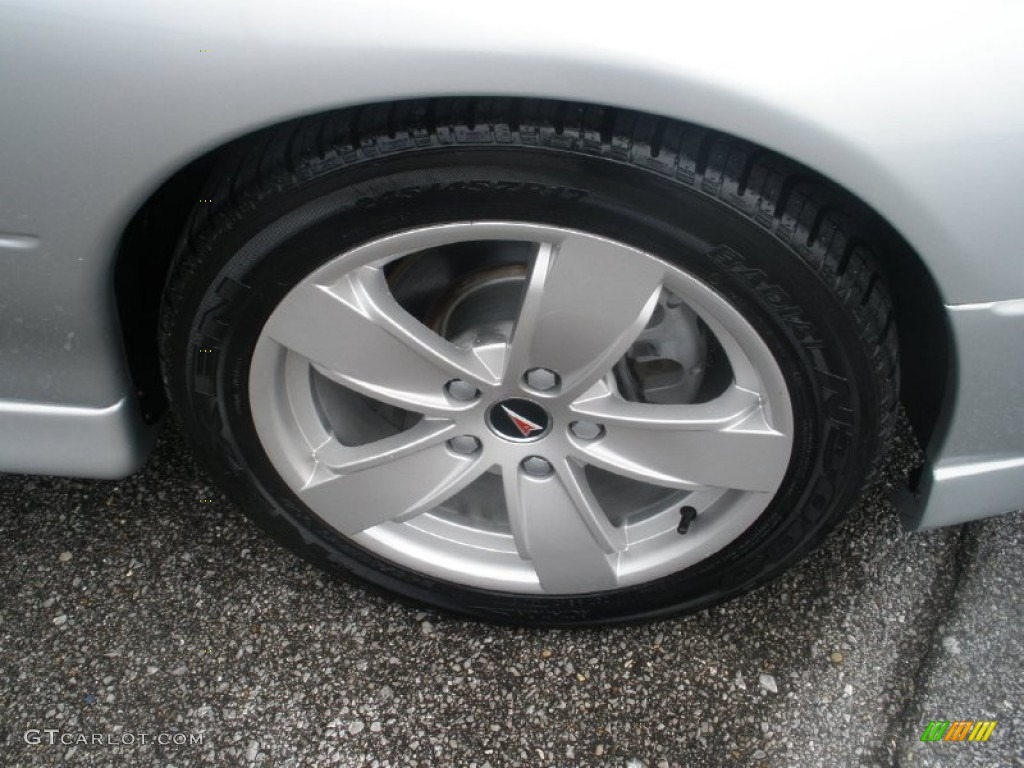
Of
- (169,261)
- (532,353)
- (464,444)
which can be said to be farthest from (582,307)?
(169,261)

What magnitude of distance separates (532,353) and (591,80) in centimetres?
40

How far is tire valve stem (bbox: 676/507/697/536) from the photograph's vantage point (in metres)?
1.54

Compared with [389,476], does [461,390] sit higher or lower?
higher

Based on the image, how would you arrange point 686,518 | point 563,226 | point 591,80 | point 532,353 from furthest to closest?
point 686,518, point 532,353, point 563,226, point 591,80

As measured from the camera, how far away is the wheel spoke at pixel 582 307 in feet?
3.98

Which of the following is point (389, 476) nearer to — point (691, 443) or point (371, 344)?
point (371, 344)

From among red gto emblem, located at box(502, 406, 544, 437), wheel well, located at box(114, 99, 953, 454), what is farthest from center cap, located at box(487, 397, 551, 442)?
wheel well, located at box(114, 99, 953, 454)

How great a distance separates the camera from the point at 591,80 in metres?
1.06

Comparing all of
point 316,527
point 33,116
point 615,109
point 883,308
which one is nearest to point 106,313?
point 33,116

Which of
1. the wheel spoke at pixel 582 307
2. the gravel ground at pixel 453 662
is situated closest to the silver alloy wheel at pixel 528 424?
the wheel spoke at pixel 582 307

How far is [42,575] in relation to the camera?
177 cm

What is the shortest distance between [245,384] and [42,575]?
0.68 m

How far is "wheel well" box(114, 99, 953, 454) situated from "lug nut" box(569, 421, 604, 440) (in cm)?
46

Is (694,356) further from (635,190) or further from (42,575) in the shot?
(42,575)
